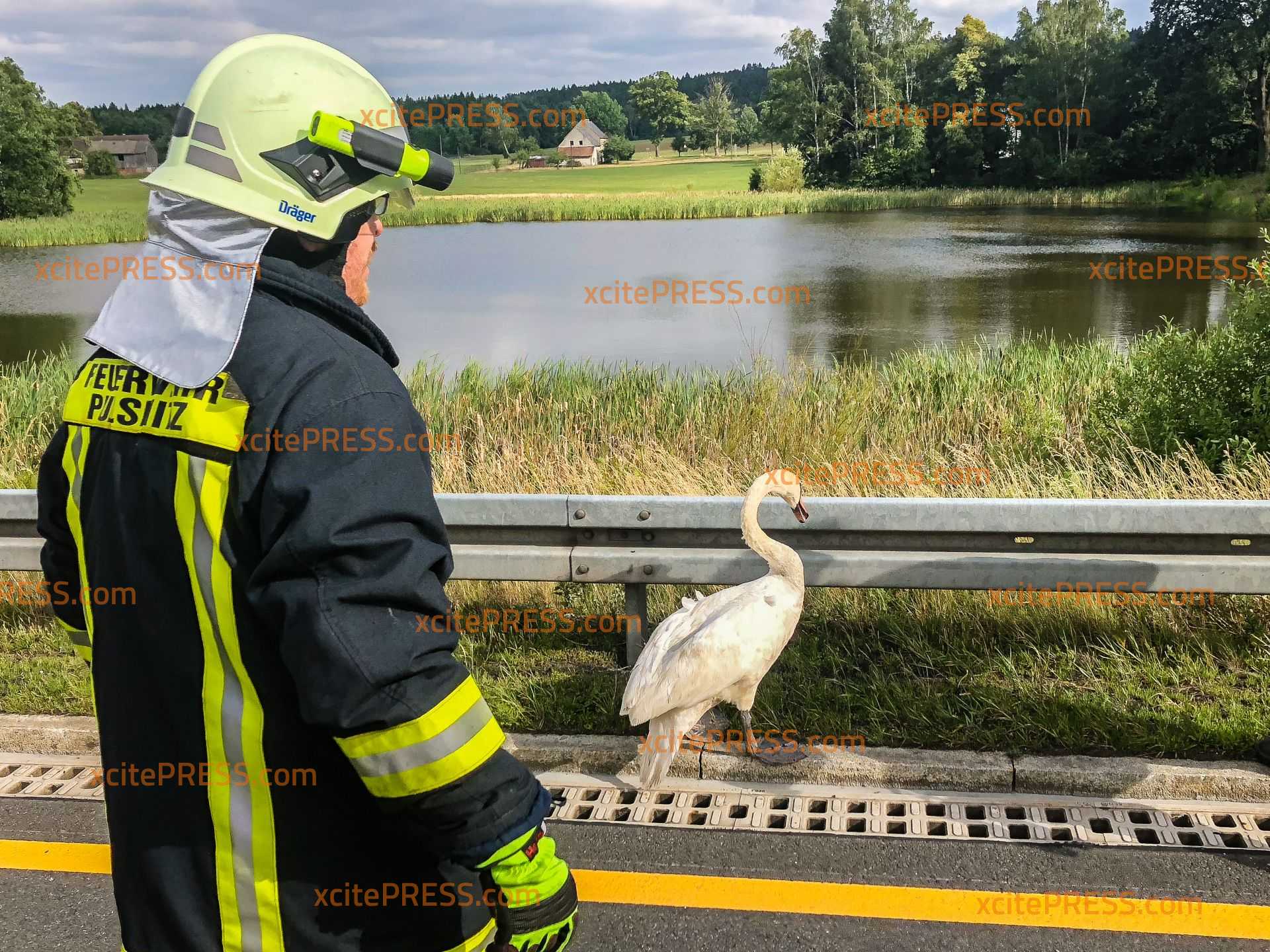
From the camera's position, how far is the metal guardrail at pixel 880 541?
4.27m

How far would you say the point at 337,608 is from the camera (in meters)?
1.51

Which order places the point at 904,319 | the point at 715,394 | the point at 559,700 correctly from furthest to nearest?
1. the point at 904,319
2. the point at 715,394
3. the point at 559,700

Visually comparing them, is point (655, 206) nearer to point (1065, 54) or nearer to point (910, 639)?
point (1065, 54)

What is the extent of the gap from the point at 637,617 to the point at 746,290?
70.5ft

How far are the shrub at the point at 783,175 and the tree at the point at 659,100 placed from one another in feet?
26.9

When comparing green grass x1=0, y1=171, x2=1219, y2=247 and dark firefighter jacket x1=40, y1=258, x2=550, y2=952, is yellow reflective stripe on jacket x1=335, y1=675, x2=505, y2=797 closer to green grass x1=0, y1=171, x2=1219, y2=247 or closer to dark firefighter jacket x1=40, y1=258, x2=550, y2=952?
dark firefighter jacket x1=40, y1=258, x2=550, y2=952

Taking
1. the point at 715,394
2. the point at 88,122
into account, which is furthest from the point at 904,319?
the point at 88,122

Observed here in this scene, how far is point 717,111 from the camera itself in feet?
266

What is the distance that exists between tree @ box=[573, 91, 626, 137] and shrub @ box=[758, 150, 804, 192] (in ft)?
30.4

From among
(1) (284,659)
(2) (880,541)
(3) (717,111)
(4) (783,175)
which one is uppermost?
(3) (717,111)

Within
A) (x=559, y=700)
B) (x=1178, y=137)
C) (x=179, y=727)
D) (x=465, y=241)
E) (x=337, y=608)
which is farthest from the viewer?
(x=1178, y=137)

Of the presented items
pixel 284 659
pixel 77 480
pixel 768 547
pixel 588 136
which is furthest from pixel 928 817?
pixel 588 136

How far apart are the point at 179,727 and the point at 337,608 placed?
393 millimetres

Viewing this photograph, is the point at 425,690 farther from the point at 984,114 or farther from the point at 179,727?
the point at 984,114
